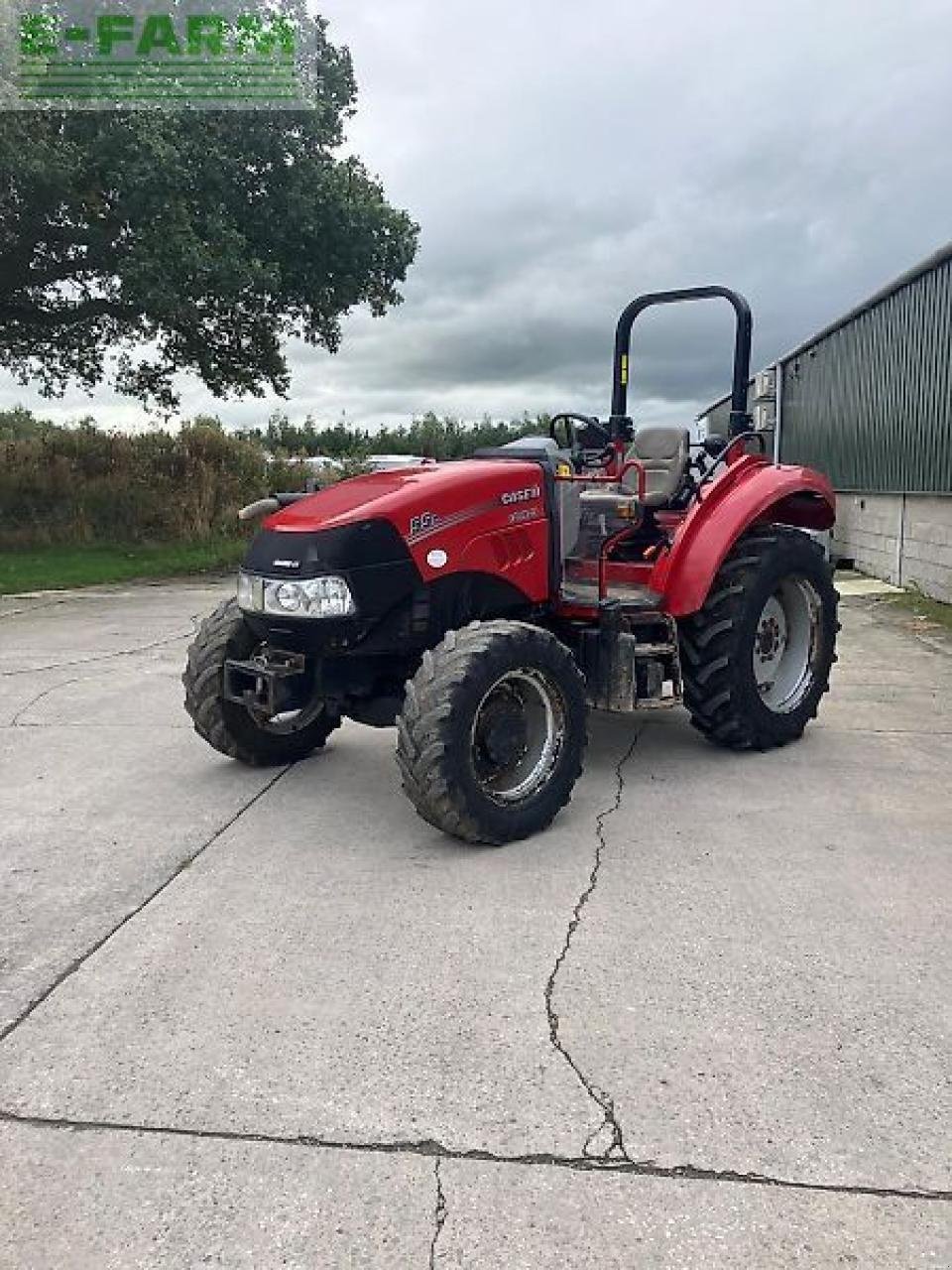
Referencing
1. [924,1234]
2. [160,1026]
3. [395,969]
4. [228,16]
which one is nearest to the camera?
[924,1234]

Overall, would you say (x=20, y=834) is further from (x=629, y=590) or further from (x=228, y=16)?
(x=228, y=16)

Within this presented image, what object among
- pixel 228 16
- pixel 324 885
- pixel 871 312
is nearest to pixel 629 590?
pixel 324 885

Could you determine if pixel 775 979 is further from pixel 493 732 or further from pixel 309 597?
pixel 309 597

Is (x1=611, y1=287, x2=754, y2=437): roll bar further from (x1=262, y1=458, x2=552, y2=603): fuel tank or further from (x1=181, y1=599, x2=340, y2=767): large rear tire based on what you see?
(x1=181, y1=599, x2=340, y2=767): large rear tire

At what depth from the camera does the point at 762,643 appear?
5.65 metres

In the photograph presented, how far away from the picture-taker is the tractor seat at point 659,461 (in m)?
5.55

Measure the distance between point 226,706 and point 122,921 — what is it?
160 cm

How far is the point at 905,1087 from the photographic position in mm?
2463

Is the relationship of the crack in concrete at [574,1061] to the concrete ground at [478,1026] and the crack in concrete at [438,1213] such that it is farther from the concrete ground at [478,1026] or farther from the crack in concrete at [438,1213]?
the crack in concrete at [438,1213]

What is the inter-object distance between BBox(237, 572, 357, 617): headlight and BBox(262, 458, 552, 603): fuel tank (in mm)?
165

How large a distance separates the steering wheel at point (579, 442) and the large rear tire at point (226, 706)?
6.92 ft

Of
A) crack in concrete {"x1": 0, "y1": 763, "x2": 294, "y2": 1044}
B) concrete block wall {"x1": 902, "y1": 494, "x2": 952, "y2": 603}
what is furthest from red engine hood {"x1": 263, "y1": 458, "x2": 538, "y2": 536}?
concrete block wall {"x1": 902, "y1": 494, "x2": 952, "y2": 603}

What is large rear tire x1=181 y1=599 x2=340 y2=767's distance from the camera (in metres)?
4.86

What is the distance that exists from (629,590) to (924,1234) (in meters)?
3.40
